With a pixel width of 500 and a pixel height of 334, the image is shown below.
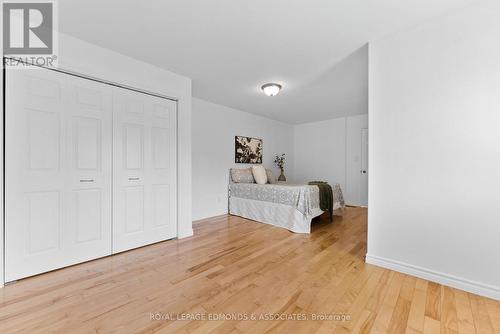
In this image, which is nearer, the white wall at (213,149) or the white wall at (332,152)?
the white wall at (213,149)

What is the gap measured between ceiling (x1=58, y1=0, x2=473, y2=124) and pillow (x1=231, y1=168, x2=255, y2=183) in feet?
6.28

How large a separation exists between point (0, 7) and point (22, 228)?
190 centimetres

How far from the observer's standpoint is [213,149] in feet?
14.7

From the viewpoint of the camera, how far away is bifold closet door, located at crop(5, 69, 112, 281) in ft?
6.31

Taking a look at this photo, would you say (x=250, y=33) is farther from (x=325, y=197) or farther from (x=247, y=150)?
(x=247, y=150)

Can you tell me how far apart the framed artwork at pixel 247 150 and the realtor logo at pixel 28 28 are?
11.0ft

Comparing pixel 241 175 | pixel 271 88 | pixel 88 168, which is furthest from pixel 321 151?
pixel 88 168

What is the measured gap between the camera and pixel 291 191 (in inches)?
141

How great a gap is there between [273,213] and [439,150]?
8.19 ft

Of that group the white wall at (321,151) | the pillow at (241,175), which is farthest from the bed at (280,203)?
the white wall at (321,151)

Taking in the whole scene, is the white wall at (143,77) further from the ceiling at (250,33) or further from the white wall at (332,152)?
the white wall at (332,152)

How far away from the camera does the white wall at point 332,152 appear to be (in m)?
5.52

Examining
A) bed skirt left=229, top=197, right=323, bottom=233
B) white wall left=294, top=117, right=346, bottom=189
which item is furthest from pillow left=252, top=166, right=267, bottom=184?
white wall left=294, top=117, right=346, bottom=189

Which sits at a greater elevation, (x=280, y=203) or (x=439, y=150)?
(x=439, y=150)
